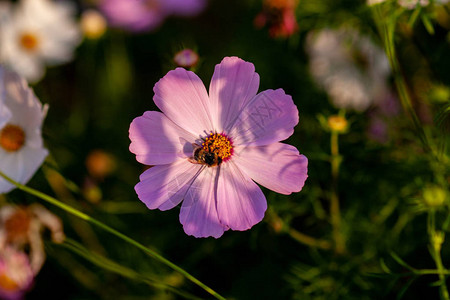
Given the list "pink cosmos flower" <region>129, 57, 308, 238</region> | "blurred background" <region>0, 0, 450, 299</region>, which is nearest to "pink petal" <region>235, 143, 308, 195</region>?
"pink cosmos flower" <region>129, 57, 308, 238</region>

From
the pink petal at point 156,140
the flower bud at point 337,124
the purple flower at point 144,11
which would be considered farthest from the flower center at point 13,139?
the purple flower at point 144,11

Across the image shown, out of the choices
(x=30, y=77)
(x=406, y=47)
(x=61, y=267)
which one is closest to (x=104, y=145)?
(x=30, y=77)

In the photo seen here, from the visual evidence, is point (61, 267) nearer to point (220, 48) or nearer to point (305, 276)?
point (305, 276)

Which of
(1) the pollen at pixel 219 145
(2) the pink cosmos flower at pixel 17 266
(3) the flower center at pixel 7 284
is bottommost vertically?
(3) the flower center at pixel 7 284

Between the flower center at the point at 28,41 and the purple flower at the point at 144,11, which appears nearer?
the flower center at the point at 28,41

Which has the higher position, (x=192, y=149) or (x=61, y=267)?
(x=192, y=149)

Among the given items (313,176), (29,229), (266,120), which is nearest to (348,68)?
(313,176)

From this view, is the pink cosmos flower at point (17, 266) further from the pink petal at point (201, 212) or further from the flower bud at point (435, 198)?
the flower bud at point (435, 198)
